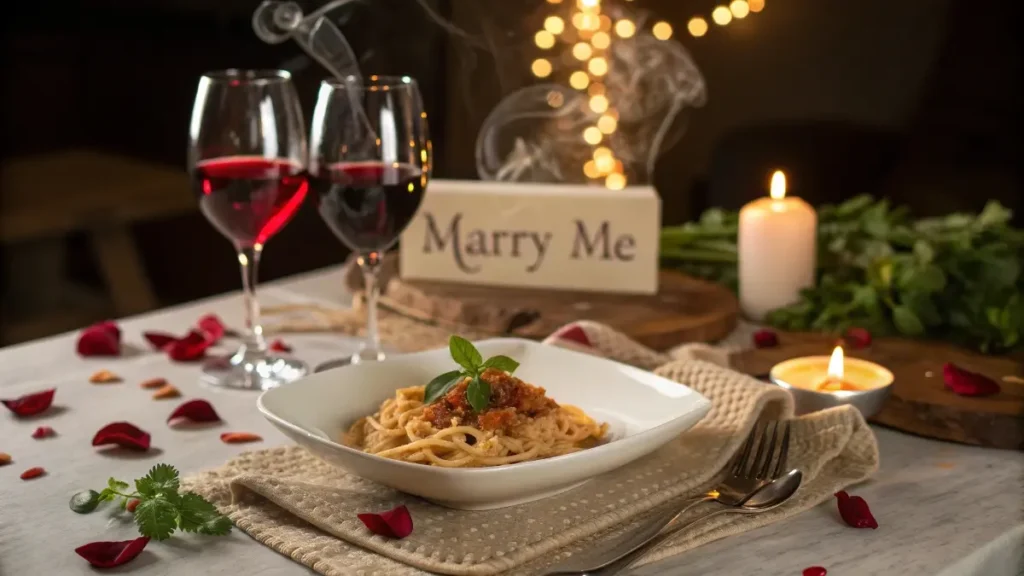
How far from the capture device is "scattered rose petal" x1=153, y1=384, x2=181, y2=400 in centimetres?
140

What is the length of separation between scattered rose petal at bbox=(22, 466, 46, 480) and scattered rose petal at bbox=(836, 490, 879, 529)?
79 cm

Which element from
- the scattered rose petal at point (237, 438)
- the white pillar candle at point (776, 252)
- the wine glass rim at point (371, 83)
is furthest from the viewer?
the white pillar candle at point (776, 252)

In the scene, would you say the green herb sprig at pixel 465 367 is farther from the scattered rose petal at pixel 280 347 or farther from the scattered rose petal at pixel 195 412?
the scattered rose petal at pixel 280 347

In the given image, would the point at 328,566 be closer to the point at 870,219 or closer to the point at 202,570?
the point at 202,570

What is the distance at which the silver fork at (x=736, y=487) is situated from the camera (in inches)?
36.9

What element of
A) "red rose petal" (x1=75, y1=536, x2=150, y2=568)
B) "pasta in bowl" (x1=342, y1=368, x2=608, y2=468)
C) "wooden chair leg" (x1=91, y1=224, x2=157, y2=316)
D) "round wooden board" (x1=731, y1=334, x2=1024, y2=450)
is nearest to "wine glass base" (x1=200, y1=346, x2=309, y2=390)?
"pasta in bowl" (x1=342, y1=368, x2=608, y2=468)

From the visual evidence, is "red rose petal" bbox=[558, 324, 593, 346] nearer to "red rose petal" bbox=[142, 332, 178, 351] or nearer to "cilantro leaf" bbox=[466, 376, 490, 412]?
"cilantro leaf" bbox=[466, 376, 490, 412]

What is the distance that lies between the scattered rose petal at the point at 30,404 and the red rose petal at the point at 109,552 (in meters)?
0.42

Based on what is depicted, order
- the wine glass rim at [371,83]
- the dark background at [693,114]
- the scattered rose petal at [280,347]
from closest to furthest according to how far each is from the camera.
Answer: the wine glass rim at [371,83], the scattered rose petal at [280,347], the dark background at [693,114]

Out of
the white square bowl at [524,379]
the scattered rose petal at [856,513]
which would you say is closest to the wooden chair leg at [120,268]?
the white square bowl at [524,379]

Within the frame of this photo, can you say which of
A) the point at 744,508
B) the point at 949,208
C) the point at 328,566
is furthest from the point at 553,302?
the point at 949,208

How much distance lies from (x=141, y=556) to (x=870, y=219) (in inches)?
52.1

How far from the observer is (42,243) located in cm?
393

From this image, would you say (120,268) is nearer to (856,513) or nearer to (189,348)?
(189,348)
